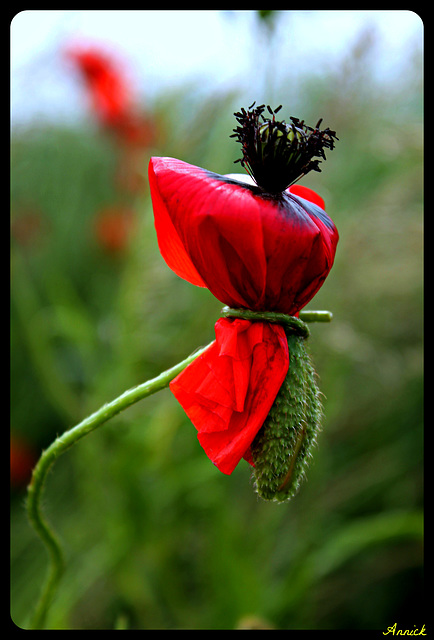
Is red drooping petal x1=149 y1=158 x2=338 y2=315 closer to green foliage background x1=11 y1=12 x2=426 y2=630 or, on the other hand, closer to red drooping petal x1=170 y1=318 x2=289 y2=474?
red drooping petal x1=170 y1=318 x2=289 y2=474

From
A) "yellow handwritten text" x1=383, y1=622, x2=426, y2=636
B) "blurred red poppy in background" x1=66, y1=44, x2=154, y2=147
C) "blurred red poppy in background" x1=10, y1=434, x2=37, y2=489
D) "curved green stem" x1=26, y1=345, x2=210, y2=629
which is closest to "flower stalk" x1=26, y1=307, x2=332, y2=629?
"curved green stem" x1=26, y1=345, x2=210, y2=629

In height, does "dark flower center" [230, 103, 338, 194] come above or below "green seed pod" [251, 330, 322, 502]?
above

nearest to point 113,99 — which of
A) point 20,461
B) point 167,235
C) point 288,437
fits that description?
point 20,461

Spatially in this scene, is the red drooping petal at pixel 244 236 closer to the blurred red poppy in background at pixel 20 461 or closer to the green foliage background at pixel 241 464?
the green foliage background at pixel 241 464

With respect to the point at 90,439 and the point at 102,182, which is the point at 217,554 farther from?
the point at 102,182

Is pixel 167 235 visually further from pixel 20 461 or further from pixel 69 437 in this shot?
pixel 20 461
